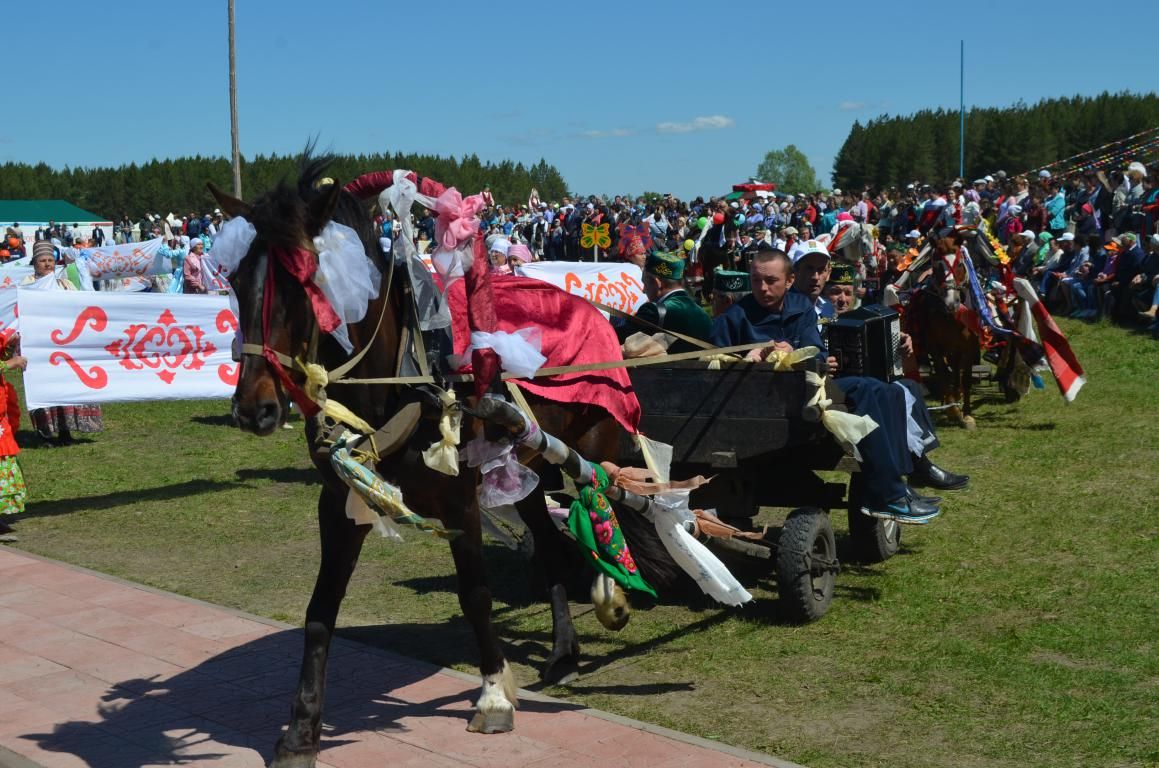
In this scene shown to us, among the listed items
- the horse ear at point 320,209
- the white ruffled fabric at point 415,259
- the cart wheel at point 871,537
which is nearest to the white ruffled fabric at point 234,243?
the horse ear at point 320,209

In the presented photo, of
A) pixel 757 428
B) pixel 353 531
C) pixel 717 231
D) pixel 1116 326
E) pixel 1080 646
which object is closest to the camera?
pixel 353 531

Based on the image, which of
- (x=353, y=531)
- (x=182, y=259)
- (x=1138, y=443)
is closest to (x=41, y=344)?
(x=353, y=531)

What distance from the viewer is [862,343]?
7855 millimetres

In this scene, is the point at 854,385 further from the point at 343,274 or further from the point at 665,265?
the point at 343,274

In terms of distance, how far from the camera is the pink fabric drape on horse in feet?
20.3

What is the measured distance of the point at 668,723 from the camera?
5.67 metres

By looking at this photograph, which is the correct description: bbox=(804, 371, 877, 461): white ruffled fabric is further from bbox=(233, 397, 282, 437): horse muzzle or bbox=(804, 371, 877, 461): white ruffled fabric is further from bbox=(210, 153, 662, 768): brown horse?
bbox=(233, 397, 282, 437): horse muzzle

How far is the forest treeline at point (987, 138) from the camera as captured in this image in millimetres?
62781

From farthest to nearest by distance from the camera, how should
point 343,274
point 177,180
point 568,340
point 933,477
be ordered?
point 177,180
point 933,477
point 568,340
point 343,274

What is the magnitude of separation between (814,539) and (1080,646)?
4.95ft

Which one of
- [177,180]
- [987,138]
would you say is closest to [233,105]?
[987,138]

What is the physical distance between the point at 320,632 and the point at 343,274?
1.67m

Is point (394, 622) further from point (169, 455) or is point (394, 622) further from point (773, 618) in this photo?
point (169, 455)

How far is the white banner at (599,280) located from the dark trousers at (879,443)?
748 centimetres
